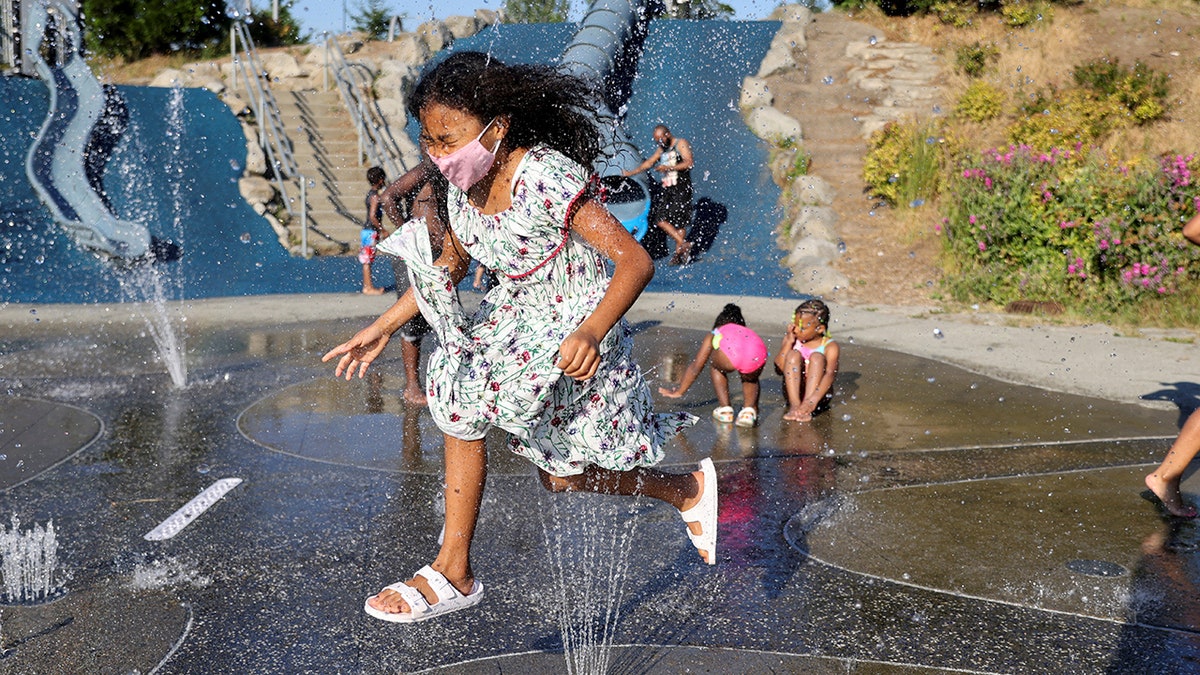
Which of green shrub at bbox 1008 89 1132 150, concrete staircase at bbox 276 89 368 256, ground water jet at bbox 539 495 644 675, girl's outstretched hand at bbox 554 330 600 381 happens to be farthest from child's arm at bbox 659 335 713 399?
green shrub at bbox 1008 89 1132 150

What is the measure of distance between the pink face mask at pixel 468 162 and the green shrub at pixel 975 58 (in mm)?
15241

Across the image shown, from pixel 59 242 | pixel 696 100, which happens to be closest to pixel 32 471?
pixel 59 242

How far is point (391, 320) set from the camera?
3.49m

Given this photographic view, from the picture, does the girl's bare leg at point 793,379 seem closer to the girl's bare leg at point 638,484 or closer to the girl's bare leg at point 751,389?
the girl's bare leg at point 751,389

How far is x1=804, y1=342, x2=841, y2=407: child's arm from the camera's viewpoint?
6512 millimetres

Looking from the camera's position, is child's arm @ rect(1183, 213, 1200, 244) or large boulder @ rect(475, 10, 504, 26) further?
large boulder @ rect(475, 10, 504, 26)

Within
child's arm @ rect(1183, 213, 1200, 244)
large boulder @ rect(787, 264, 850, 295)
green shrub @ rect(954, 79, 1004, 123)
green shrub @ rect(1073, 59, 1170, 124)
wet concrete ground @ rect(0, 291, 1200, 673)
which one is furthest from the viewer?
green shrub @ rect(954, 79, 1004, 123)

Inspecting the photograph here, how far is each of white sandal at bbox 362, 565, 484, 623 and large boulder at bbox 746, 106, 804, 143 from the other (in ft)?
45.8

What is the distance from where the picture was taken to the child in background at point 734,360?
255 inches

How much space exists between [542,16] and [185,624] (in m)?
19.6

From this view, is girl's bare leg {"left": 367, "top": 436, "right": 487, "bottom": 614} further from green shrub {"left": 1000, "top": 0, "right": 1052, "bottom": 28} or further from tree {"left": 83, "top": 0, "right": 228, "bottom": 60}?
tree {"left": 83, "top": 0, "right": 228, "bottom": 60}

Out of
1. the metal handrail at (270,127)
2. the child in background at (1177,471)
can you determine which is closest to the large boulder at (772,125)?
the metal handrail at (270,127)

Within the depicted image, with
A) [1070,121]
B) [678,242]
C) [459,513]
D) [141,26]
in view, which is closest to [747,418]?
[459,513]

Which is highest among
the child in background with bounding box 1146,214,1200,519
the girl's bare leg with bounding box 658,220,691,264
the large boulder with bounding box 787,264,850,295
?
the child in background with bounding box 1146,214,1200,519
